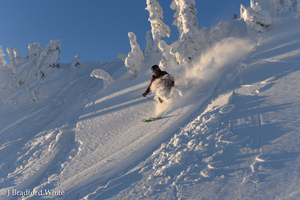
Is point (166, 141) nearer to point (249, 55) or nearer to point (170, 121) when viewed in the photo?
point (170, 121)

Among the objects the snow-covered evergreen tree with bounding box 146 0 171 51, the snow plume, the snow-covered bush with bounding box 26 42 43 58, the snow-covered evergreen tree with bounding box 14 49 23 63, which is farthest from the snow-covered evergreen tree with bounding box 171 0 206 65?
the snow-covered evergreen tree with bounding box 14 49 23 63

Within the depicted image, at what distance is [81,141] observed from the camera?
23.8 ft

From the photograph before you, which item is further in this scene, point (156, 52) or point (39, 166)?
point (156, 52)

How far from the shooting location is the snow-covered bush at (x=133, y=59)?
14859mm

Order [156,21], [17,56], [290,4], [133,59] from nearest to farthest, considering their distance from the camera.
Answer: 1. [290,4]
2. [133,59]
3. [156,21]
4. [17,56]

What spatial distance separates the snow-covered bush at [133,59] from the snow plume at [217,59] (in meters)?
5.61

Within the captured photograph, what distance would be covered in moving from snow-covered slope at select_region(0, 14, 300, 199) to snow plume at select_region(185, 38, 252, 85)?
63 millimetres

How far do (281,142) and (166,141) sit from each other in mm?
2538

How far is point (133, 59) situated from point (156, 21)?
591cm

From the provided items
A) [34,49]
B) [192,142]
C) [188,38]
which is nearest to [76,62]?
[34,49]

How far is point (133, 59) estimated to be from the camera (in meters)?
15.4

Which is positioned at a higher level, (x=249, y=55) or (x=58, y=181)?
(x=249, y=55)

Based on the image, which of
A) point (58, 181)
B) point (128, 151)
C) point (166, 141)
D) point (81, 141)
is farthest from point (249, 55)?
point (58, 181)

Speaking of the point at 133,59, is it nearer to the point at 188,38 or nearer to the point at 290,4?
the point at 188,38
